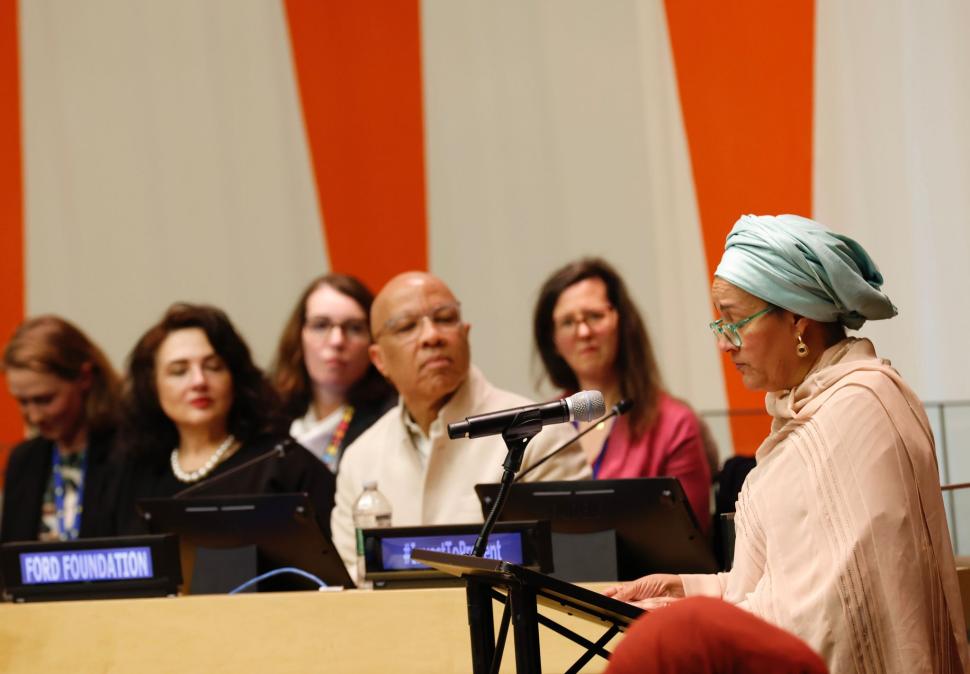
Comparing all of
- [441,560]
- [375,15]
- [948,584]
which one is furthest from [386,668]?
[375,15]

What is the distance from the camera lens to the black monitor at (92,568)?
2754mm

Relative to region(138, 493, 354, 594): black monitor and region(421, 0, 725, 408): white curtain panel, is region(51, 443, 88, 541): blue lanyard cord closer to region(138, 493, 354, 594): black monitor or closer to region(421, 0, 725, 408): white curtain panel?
region(138, 493, 354, 594): black monitor

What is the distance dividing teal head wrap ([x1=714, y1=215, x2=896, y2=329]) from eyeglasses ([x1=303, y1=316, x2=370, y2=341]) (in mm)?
2133

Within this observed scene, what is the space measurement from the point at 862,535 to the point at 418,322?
5.69 ft

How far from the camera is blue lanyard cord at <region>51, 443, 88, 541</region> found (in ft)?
13.6

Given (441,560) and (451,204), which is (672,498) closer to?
(441,560)

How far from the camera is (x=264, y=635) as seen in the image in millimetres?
2527

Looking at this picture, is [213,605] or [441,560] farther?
[213,605]

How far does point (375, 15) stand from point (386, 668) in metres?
3.82

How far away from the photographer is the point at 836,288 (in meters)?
2.04

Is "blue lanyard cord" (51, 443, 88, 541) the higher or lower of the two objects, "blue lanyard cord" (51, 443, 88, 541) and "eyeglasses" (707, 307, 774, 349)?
the lower

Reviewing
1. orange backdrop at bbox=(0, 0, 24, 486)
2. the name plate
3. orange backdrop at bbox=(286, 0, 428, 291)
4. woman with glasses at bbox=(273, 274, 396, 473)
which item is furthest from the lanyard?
orange backdrop at bbox=(0, 0, 24, 486)

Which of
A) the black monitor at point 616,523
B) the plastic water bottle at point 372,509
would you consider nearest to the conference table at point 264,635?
the black monitor at point 616,523

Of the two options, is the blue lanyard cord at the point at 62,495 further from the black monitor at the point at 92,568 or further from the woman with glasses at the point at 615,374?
the woman with glasses at the point at 615,374
